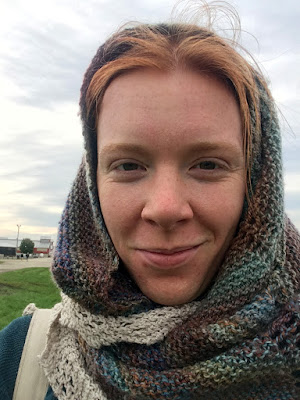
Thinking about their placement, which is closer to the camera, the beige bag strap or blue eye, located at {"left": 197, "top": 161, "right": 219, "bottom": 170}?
blue eye, located at {"left": 197, "top": 161, "right": 219, "bottom": 170}

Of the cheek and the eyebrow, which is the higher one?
the eyebrow

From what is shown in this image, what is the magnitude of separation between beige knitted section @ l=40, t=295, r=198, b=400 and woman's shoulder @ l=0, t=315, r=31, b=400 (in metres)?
0.14

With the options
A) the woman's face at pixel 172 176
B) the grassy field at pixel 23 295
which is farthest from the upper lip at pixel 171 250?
the grassy field at pixel 23 295

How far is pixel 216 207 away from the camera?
4.73 ft

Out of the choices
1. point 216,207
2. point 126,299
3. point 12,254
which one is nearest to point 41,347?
point 126,299

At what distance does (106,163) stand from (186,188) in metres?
0.34

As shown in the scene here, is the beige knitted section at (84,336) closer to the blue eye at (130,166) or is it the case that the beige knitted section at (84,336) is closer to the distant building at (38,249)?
the blue eye at (130,166)

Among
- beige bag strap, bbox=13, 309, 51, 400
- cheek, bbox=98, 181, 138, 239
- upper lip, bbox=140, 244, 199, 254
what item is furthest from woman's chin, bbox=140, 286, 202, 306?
beige bag strap, bbox=13, 309, 51, 400

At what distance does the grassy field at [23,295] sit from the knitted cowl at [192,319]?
13.1 ft

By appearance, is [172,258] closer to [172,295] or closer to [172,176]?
[172,295]

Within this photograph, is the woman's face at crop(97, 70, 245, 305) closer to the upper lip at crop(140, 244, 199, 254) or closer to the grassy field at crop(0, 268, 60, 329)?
the upper lip at crop(140, 244, 199, 254)

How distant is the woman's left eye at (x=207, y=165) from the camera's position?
1.48 meters

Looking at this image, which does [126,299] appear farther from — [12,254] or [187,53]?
[12,254]

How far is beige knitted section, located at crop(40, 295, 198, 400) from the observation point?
5.01 ft
